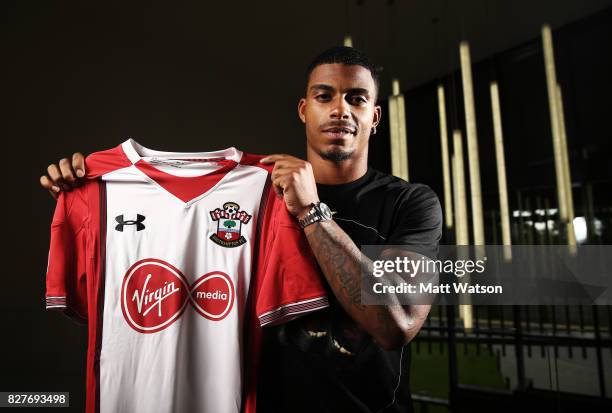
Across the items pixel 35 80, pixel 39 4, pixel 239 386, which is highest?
pixel 39 4

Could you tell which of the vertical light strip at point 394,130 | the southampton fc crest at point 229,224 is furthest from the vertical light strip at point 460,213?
the southampton fc crest at point 229,224

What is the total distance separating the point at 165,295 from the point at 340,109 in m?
0.72

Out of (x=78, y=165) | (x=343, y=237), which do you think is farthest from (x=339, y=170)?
(x=78, y=165)

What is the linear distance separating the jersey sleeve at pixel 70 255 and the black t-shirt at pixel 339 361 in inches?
21.7

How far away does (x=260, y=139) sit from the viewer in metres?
1.69

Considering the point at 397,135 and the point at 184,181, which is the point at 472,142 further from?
the point at 184,181

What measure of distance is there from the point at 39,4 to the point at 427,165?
1.78 meters

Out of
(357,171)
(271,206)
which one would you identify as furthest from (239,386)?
(357,171)

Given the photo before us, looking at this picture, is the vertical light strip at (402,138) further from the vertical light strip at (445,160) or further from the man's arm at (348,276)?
the man's arm at (348,276)

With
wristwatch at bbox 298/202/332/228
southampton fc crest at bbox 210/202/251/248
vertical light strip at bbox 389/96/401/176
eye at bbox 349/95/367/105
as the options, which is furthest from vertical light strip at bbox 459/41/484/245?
southampton fc crest at bbox 210/202/251/248

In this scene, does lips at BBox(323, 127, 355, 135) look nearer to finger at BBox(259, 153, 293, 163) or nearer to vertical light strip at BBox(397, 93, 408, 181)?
finger at BBox(259, 153, 293, 163)

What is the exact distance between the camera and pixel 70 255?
3.84 feet

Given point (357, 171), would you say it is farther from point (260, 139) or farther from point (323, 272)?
point (260, 139)

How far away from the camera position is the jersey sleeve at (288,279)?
3.40 feet
